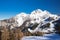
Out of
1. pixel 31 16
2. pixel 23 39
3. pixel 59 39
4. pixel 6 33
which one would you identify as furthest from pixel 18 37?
A: pixel 31 16

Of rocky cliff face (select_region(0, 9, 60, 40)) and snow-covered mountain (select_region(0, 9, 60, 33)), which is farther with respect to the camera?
snow-covered mountain (select_region(0, 9, 60, 33))

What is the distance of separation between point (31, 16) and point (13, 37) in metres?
26.4

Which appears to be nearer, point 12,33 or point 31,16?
point 12,33

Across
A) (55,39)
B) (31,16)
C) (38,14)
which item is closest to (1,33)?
(55,39)

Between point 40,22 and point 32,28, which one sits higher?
point 40,22

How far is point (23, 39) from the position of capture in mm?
3320

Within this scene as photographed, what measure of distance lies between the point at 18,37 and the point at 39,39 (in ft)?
1.35

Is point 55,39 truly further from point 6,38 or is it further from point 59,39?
point 6,38

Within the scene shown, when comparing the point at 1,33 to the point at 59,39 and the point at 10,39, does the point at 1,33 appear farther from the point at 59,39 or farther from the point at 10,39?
the point at 59,39

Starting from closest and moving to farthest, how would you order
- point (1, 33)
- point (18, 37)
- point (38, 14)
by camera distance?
point (1, 33)
point (18, 37)
point (38, 14)

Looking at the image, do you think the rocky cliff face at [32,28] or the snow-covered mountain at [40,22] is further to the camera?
the snow-covered mountain at [40,22]

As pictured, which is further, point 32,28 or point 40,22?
point 40,22

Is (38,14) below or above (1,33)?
above

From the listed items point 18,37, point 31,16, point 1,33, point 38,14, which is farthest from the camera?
point 38,14
